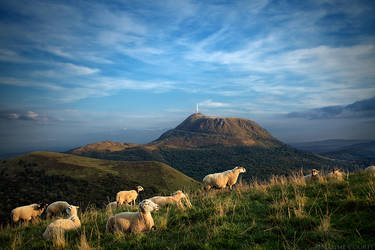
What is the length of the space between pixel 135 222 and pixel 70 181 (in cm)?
8406

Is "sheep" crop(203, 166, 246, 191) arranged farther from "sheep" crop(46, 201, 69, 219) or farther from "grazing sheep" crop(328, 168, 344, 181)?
"sheep" crop(46, 201, 69, 219)

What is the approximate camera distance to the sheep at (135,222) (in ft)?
20.5

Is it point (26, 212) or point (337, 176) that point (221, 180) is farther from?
point (26, 212)

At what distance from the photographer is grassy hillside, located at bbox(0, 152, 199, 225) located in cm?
5710

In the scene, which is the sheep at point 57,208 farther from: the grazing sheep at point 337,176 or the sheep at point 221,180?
the grazing sheep at point 337,176

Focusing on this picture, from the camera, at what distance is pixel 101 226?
24.0 ft

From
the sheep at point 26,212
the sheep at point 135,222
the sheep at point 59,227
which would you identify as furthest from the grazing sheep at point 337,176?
the sheep at point 26,212

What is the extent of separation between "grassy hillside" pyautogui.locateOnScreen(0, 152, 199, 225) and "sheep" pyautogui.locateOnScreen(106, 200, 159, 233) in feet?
148

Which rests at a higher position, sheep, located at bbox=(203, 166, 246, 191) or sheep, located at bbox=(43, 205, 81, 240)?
sheep, located at bbox=(43, 205, 81, 240)

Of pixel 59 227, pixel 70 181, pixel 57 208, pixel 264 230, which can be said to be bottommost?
pixel 70 181

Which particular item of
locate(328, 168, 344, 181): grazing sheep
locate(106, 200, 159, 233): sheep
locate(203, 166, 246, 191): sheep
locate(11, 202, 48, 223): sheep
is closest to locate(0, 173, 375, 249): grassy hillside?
locate(106, 200, 159, 233): sheep

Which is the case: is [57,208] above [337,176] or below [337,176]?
below

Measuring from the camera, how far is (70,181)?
75312mm

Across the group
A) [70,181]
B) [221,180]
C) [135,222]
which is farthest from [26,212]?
[70,181]
